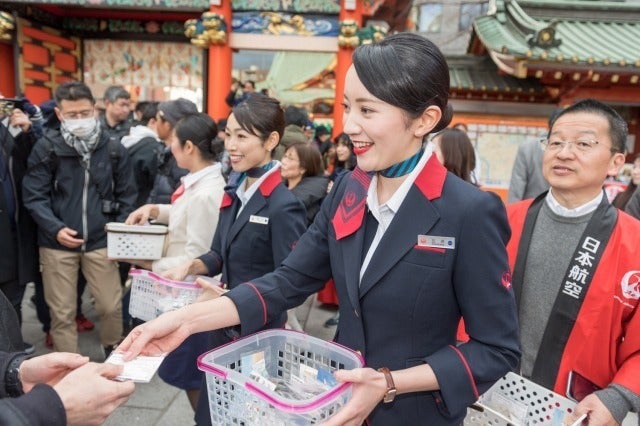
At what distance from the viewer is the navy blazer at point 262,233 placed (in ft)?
8.15

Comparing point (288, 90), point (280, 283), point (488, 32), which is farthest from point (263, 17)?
point (280, 283)

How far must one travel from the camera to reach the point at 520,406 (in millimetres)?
1675

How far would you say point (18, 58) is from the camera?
29.1ft

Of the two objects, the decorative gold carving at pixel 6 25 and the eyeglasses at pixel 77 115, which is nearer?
the eyeglasses at pixel 77 115

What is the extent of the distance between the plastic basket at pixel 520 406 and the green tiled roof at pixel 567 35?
21.1 feet

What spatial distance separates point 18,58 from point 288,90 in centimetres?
504

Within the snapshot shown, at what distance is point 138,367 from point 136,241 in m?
1.91

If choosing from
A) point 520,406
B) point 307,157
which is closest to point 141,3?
point 307,157

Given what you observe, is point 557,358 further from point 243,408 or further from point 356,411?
point 243,408

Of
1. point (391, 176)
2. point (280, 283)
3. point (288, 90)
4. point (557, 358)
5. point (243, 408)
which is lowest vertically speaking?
point (557, 358)

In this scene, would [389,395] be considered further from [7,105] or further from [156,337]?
[7,105]

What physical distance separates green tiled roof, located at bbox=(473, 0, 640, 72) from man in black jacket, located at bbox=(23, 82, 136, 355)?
5.85 m

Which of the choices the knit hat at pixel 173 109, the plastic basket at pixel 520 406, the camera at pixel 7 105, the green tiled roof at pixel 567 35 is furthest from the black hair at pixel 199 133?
the green tiled roof at pixel 567 35

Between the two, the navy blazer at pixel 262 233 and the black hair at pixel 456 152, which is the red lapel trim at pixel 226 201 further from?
the black hair at pixel 456 152
